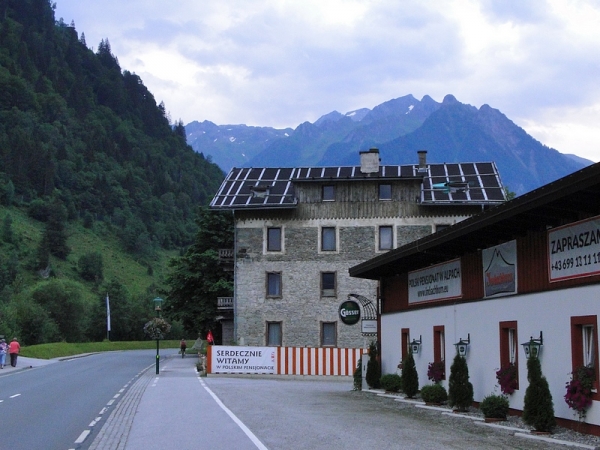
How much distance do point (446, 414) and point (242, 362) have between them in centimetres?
2266

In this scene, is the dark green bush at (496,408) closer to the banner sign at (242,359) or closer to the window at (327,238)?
the banner sign at (242,359)

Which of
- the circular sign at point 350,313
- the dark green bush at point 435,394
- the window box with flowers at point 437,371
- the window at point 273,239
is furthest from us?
the window at point 273,239

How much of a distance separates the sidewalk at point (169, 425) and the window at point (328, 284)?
981 inches

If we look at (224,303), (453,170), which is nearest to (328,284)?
(224,303)

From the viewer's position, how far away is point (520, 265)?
19.0 metres

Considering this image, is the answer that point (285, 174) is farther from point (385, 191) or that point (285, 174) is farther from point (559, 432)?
point (559, 432)

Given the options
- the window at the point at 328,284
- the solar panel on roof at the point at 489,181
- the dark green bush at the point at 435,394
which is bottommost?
the dark green bush at the point at 435,394

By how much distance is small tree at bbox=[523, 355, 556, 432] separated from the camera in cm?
1584

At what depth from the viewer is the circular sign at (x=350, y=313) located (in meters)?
34.8

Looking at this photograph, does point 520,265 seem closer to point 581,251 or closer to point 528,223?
point 528,223

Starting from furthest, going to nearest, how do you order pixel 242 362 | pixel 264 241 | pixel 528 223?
pixel 264 241 → pixel 242 362 → pixel 528 223

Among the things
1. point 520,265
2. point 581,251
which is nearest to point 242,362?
point 520,265

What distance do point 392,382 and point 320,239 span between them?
2485 cm

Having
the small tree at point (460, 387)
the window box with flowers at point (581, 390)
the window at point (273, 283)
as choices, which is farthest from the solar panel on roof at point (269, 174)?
the window box with flowers at point (581, 390)
